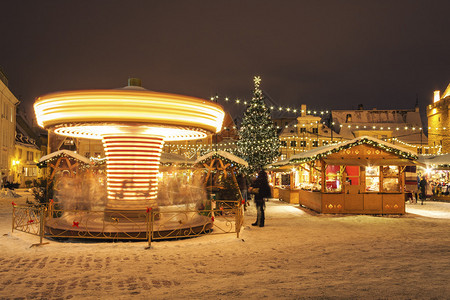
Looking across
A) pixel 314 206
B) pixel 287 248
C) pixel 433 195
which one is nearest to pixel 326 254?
pixel 287 248

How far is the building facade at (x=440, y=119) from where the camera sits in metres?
41.1

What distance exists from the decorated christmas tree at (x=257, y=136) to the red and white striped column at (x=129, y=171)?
29.3m

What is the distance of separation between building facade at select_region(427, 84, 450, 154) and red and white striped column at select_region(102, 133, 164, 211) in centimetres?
3633

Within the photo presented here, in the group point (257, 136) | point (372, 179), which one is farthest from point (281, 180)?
point (372, 179)

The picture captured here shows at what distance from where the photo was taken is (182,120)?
31.8ft

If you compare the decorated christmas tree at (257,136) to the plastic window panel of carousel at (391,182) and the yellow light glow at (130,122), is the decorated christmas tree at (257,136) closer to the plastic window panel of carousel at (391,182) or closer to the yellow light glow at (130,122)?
the plastic window panel of carousel at (391,182)

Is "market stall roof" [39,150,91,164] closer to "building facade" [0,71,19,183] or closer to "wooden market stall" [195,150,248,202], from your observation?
"wooden market stall" [195,150,248,202]

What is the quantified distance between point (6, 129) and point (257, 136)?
2318 centimetres

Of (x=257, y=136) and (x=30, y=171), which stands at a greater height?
(x=257, y=136)

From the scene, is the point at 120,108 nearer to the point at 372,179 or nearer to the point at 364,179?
the point at 364,179

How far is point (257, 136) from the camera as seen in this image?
4156cm

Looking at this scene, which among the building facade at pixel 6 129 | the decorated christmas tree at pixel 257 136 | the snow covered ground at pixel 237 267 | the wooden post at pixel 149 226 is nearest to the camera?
the snow covered ground at pixel 237 267

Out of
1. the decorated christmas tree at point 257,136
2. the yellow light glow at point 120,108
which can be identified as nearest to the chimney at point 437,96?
the decorated christmas tree at point 257,136

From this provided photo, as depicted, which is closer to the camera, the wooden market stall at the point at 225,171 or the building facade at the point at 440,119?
the wooden market stall at the point at 225,171
